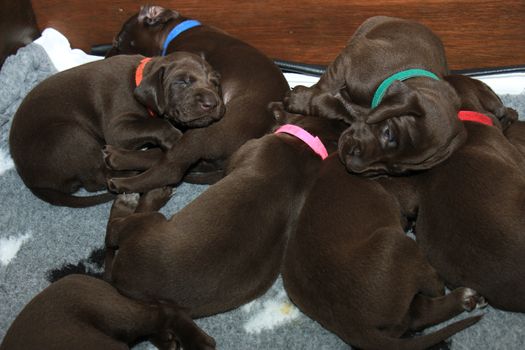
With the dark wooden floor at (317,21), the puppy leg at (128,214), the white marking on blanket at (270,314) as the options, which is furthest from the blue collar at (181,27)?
the white marking on blanket at (270,314)

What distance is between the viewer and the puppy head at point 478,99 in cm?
347

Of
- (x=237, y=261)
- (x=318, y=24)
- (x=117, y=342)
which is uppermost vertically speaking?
(x=318, y=24)

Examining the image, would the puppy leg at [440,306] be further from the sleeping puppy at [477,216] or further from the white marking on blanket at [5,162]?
the white marking on blanket at [5,162]

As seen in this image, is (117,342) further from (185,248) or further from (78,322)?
(185,248)

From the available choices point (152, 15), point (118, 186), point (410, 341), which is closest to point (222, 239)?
point (410, 341)

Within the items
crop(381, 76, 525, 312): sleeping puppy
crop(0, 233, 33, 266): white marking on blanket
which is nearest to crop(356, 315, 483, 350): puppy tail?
crop(381, 76, 525, 312): sleeping puppy

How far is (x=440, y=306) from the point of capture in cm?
295

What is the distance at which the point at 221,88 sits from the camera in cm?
385

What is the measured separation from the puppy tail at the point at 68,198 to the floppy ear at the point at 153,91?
56 cm

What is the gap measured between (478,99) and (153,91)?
5.83ft

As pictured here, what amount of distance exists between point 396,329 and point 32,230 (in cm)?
211

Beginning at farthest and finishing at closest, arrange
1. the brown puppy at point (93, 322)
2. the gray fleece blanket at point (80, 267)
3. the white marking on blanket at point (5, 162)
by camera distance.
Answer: the white marking on blanket at point (5, 162) < the gray fleece blanket at point (80, 267) < the brown puppy at point (93, 322)

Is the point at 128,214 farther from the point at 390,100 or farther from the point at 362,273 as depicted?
the point at 390,100

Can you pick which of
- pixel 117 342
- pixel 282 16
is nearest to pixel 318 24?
pixel 282 16
